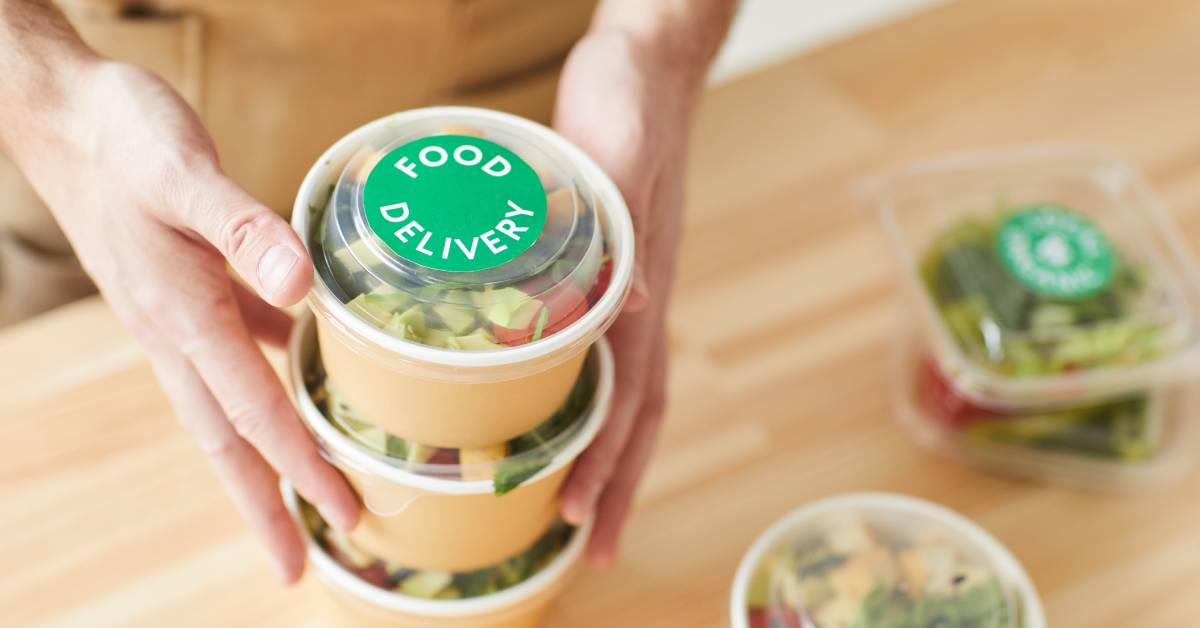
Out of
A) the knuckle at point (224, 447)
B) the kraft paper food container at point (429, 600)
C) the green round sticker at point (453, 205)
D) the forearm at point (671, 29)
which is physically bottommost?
the kraft paper food container at point (429, 600)

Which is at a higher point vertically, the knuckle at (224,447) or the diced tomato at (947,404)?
the diced tomato at (947,404)

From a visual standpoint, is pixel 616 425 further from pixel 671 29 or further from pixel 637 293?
pixel 671 29

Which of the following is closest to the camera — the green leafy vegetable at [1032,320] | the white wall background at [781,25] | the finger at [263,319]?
the finger at [263,319]

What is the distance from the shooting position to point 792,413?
1.00m

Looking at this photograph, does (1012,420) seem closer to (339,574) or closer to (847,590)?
(847,590)

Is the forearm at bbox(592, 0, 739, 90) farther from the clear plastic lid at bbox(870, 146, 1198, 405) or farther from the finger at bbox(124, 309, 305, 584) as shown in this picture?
the finger at bbox(124, 309, 305, 584)

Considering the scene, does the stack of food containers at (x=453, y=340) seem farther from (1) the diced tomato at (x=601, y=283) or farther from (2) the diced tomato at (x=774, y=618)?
(2) the diced tomato at (x=774, y=618)

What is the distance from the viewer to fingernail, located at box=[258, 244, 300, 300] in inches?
22.8

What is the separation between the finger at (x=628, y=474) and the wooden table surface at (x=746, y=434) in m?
0.06

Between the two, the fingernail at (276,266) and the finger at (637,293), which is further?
the finger at (637,293)

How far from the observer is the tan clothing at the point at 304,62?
3.36ft

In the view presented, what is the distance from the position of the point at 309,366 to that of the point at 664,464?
0.35 m

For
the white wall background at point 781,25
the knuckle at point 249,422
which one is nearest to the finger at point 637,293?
the knuckle at point 249,422

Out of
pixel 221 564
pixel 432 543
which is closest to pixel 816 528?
pixel 432 543
